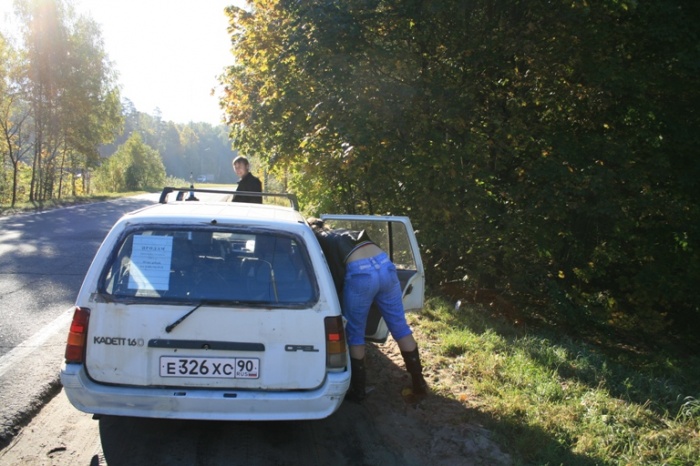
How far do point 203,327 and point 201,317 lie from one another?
61 mm

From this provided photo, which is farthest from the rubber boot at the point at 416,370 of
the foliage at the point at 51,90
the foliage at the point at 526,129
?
the foliage at the point at 51,90

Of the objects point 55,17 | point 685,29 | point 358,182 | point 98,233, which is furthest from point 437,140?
point 55,17

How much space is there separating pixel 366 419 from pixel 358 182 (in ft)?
18.4

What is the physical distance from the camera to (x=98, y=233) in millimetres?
15383

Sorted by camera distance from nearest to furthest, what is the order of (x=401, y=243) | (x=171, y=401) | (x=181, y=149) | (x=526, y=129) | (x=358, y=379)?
(x=171, y=401)
(x=358, y=379)
(x=401, y=243)
(x=526, y=129)
(x=181, y=149)

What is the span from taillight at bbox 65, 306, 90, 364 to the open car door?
264cm

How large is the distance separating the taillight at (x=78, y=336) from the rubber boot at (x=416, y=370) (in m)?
2.43

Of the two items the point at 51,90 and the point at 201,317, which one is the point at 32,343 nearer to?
the point at 201,317

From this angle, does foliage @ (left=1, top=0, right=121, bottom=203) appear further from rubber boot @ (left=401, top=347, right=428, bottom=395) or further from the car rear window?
rubber boot @ (left=401, top=347, right=428, bottom=395)

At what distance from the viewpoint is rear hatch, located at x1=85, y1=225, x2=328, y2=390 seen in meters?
3.40

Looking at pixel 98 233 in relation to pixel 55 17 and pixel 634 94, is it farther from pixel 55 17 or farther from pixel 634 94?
pixel 55 17

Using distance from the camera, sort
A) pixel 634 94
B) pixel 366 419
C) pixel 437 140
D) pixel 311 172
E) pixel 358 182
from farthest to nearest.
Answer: pixel 311 172 < pixel 358 182 < pixel 437 140 < pixel 634 94 < pixel 366 419

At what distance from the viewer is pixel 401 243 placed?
18.5 feet

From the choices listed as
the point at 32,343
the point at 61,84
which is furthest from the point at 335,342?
the point at 61,84
